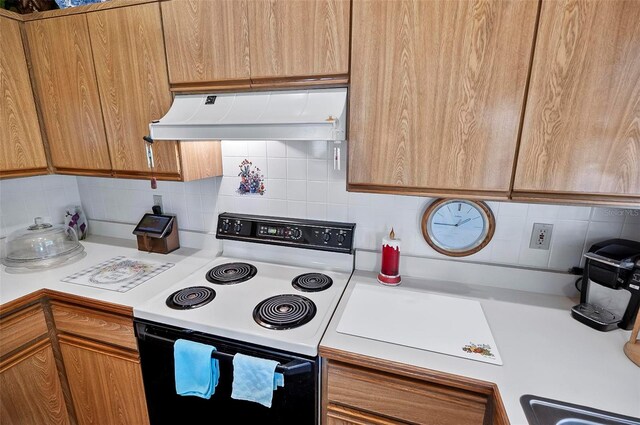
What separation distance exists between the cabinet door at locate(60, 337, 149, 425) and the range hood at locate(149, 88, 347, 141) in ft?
3.32

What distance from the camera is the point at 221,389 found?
111cm

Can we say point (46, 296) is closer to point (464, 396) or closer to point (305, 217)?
→ point (305, 217)

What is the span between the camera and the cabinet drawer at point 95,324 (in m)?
1.27

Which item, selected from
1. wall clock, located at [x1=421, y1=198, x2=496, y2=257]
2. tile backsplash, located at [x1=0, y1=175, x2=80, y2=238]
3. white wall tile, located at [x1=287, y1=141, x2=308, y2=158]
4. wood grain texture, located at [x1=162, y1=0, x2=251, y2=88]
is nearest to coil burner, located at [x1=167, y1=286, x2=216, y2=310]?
white wall tile, located at [x1=287, y1=141, x2=308, y2=158]

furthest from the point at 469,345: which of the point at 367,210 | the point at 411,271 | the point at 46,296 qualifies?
the point at 46,296

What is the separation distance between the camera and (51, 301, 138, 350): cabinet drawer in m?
1.27

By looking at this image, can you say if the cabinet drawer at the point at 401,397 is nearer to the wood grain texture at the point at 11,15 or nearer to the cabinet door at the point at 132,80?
the cabinet door at the point at 132,80

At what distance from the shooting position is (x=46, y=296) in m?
1.37

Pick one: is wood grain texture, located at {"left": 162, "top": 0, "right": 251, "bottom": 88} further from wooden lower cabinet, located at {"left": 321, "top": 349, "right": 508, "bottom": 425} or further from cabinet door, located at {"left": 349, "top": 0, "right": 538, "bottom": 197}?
wooden lower cabinet, located at {"left": 321, "top": 349, "right": 508, "bottom": 425}

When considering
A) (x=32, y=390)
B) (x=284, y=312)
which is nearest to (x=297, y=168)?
(x=284, y=312)

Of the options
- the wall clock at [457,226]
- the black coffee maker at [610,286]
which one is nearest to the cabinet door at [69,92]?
the wall clock at [457,226]

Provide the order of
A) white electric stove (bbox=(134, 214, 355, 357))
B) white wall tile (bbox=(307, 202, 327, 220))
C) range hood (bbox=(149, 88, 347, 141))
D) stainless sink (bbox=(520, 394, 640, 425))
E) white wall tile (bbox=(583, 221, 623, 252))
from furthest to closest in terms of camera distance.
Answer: white wall tile (bbox=(307, 202, 327, 220)) → white wall tile (bbox=(583, 221, 623, 252)) → white electric stove (bbox=(134, 214, 355, 357)) → range hood (bbox=(149, 88, 347, 141)) → stainless sink (bbox=(520, 394, 640, 425))

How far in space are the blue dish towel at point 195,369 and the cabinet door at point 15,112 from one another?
1254 millimetres

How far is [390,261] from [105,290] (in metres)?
1.30
